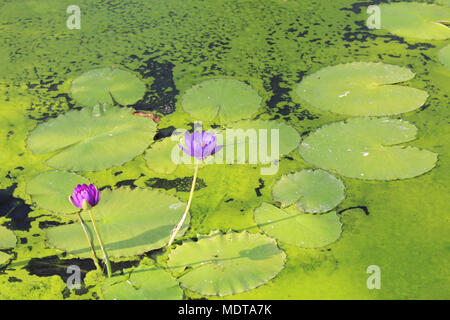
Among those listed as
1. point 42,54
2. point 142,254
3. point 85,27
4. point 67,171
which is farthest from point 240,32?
point 142,254

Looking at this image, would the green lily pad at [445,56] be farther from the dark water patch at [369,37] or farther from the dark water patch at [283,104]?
the dark water patch at [283,104]

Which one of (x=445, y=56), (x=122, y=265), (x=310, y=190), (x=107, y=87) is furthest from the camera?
A: (x=445, y=56)

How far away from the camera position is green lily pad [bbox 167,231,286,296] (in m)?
1.82

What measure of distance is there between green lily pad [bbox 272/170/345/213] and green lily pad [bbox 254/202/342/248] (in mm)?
39

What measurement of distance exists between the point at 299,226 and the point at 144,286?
0.67 metres

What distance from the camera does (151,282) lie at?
1836 mm

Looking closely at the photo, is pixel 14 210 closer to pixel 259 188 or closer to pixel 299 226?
pixel 259 188

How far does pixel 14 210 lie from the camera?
2.22m

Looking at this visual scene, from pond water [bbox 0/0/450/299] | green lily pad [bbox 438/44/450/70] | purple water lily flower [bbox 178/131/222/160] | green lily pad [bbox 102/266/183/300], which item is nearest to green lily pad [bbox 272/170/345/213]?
pond water [bbox 0/0/450/299]

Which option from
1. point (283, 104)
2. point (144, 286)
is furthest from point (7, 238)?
point (283, 104)

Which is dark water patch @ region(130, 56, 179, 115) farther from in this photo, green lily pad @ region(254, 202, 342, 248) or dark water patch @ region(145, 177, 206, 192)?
green lily pad @ region(254, 202, 342, 248)

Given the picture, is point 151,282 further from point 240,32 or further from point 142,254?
point 240,32

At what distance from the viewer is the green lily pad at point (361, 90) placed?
271 centimetres
